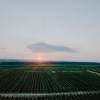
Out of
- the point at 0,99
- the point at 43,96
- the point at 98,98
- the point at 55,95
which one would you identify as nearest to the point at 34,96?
the point at 43,96

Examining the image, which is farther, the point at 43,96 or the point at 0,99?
the point at 43,96

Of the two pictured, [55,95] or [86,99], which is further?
[55,95]

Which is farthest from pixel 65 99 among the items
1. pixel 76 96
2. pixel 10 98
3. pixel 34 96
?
pixel 10 98

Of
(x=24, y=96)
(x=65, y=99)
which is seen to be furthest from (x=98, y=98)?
(x=24, y=96)

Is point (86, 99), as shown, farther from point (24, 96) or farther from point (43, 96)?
point (24, 96)

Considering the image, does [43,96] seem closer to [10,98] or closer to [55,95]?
[55,95]

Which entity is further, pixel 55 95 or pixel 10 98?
pixel 55 95

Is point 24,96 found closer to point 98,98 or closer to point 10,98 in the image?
point 10,98
